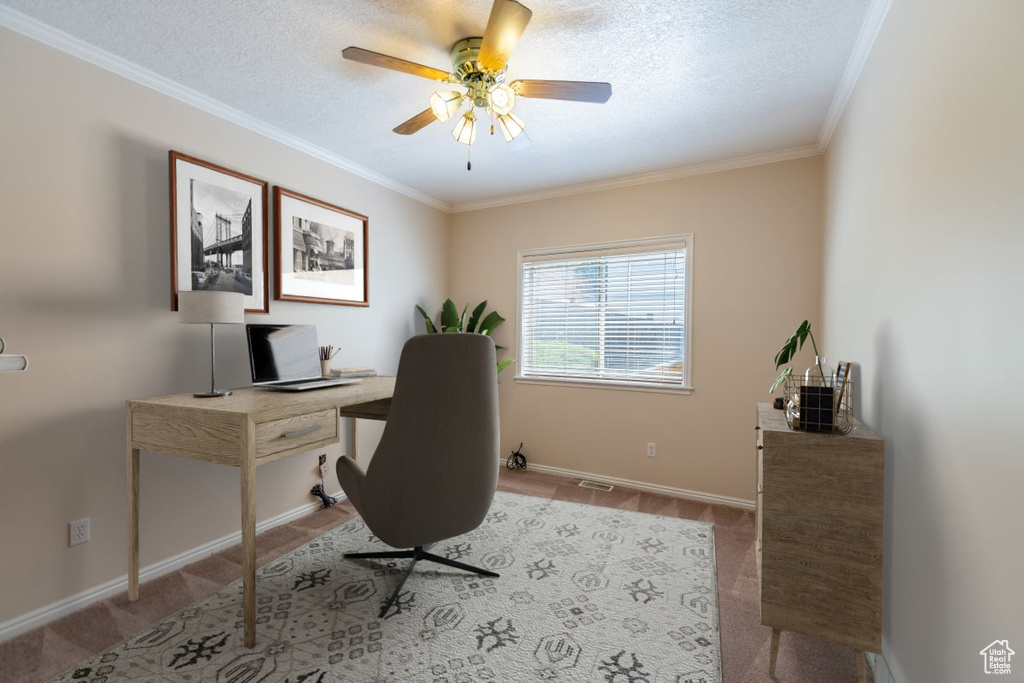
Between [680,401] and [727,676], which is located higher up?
[680,401]

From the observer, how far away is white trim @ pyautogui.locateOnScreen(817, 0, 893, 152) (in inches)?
67.4

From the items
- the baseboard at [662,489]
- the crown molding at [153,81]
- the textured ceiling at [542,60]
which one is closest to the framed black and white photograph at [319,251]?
the crown molding at [153,81]

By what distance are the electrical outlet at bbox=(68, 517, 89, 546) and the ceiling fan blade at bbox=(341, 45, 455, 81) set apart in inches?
94.1

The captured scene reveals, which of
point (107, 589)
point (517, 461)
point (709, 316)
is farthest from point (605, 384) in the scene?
point (107, 589)

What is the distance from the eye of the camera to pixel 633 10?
5.71 ft

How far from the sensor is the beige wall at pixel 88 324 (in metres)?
1.82

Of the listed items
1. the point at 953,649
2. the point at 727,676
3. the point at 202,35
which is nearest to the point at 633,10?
the point at 202,35

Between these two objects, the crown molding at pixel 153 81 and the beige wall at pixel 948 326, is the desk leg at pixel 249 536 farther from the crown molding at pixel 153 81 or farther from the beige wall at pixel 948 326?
the beige wall at pixel 948 326

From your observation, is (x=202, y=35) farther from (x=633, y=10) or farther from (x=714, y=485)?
(x=714, y=485)

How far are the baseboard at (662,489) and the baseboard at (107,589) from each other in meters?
2.24

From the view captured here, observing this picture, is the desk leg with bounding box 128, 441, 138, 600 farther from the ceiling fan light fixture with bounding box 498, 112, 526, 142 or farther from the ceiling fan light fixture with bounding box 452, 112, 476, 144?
the ceiling fan light fixture with bounding box 498, 112, 526, 142

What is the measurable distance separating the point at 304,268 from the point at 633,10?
2484mm

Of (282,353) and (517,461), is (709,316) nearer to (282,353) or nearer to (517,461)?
(517,461)

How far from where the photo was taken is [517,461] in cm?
409
